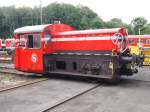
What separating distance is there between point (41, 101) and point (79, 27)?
68036 mm

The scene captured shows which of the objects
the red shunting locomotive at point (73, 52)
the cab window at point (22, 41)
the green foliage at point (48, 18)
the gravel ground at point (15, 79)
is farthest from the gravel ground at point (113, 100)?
the green foliage at point (48, 18)

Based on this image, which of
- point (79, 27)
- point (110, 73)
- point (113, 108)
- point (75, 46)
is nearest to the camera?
point (113, 108)

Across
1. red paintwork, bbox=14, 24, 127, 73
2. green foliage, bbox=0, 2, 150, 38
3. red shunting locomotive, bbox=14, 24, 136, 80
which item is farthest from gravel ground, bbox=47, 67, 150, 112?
green foliage, bbox=0, 2, 150, 38

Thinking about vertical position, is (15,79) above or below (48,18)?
below

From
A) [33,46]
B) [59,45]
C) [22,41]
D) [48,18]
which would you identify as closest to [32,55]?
[33,46]

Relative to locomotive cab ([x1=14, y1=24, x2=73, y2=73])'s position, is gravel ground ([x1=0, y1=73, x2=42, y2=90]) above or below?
below

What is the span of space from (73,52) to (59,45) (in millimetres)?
940

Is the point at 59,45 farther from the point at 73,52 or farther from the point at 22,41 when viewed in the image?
the point at 22,41

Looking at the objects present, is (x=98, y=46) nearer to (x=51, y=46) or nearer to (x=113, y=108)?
(x=51, y=46)

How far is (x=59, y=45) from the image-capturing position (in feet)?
40.6

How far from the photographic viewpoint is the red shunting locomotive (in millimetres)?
10648

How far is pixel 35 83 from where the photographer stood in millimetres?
10812

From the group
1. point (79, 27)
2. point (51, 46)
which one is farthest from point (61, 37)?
point (79, 27)

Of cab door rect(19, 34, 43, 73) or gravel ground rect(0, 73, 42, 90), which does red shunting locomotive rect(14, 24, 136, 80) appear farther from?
gravel ground rect(0, 73, 42, 90)
